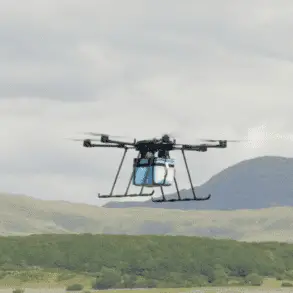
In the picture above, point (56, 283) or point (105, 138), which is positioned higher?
point (105, 138)

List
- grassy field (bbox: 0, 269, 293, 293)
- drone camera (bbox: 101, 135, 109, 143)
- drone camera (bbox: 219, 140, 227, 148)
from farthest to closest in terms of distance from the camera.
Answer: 1. grassy field (bbox: 0, 269, 293, 293)
2. drone camera (bbox: 219, 140, 227, 148)
3. drone camera (bbox: 101, 135, 109, 143)

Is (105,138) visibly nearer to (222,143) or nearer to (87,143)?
(87,143)

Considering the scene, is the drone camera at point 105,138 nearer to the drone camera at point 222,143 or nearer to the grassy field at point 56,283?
the drone camera at point 222,143

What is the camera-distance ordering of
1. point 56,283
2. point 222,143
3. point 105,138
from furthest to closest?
point 56,283 < point 222,143 < point 105,138

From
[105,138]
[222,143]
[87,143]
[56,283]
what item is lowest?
[56,283]

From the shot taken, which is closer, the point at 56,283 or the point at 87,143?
the point at 87,143

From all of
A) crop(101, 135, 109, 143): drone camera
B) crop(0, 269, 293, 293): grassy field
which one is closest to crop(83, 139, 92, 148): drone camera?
crop(101, 135, 109, 143): drone camera

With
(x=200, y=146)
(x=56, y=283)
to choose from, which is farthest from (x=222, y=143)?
(x=56, y=283)

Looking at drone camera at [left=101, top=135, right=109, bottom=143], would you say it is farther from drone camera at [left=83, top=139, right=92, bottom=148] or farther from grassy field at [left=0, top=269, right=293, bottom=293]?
grassy field at [left=0, top=269, right=293, bottom=293]

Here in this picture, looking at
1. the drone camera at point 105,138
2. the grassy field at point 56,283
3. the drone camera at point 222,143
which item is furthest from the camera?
the grassy field at point 56,283

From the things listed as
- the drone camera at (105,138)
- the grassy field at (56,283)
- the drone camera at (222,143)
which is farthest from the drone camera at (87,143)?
the grassy field at (56,283)

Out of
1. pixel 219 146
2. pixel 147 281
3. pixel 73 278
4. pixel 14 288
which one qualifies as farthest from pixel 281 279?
pixel 219 146
